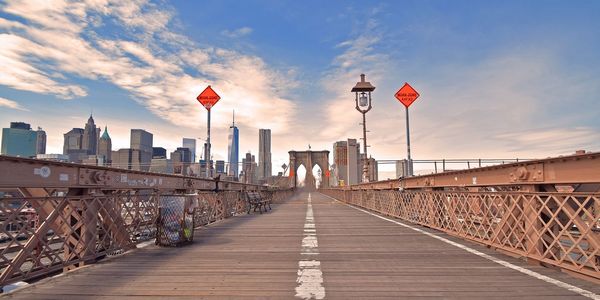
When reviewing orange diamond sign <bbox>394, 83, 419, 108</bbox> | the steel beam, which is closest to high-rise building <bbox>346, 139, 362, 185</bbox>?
orange diamond sign <bbox>394, 83, 419, 108</bbox>

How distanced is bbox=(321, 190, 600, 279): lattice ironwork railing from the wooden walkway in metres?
0.35

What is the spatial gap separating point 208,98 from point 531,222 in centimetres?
1489

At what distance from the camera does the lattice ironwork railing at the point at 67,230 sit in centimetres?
494

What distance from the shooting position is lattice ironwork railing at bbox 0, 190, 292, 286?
194 inches

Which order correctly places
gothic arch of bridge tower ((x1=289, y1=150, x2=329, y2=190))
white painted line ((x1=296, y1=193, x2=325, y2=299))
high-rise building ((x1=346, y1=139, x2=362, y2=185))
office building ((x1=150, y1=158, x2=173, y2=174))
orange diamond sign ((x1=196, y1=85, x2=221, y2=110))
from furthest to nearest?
gothic arch of bridge tower ((x1=289, y1=150, x2=329, y2=190)) → high-rise building ((x1=346, y1=139, x2=362, y2=185)) → office building ((x1=150, y1=158, x2=173, y2=174)) → orange diamond sign ((x1=196, y1=85, x2=221, y2=110)) → white painted line ((x1=296, y1=193, x2=325, y2=299))

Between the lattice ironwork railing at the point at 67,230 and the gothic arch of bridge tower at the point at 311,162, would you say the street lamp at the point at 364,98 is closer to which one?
the lattice ironwork railing at the point at 67,230

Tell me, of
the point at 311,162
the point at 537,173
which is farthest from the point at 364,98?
the point at 311,162

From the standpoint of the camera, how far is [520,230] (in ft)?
22.7

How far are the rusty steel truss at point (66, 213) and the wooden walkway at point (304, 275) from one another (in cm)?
40

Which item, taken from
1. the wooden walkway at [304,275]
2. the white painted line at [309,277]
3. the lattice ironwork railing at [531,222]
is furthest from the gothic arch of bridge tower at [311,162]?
the white painted line at [309,277]

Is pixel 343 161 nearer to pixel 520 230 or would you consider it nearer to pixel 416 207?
pixel 416 207

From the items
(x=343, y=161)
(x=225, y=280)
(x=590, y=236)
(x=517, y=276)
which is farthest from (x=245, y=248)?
(x=343, y=161)

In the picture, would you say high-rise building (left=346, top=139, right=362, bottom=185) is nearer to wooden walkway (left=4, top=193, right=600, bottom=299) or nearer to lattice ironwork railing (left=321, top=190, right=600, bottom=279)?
lattice ironwork railing (left=321, top=190, right=600, bottom=279)

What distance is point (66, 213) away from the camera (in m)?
6.29
